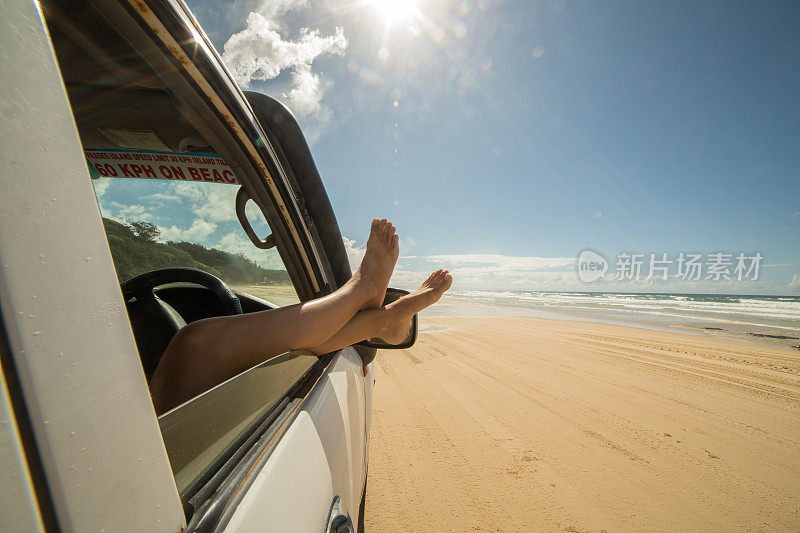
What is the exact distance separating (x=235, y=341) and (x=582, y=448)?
9.57ft

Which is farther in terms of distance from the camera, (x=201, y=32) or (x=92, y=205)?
(x=201, y=32)

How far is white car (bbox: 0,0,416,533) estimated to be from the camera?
257 mm

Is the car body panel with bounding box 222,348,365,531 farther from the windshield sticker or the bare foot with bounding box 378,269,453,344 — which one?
the windshield sticker

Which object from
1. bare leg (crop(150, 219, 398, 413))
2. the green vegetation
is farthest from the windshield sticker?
bare leg (crop(150, 219, 398, 413))

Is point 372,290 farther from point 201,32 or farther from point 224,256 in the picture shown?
point 201,32

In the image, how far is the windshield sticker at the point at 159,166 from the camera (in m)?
1.19

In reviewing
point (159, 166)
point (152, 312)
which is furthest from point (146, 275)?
point (159, 166)

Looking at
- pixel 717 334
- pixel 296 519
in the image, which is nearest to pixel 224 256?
pixel 296 519

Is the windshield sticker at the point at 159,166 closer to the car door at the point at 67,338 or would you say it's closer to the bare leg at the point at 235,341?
the bare leg at the point at 235,341

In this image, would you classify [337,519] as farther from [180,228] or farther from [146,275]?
[146,275]

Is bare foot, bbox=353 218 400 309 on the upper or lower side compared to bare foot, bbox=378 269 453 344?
upper

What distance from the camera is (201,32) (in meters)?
0.77

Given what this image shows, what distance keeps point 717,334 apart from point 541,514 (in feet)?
38.2

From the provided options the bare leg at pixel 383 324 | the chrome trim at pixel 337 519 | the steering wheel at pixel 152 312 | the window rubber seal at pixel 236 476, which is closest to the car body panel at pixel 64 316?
the window rubber seal at pixel 236 476
